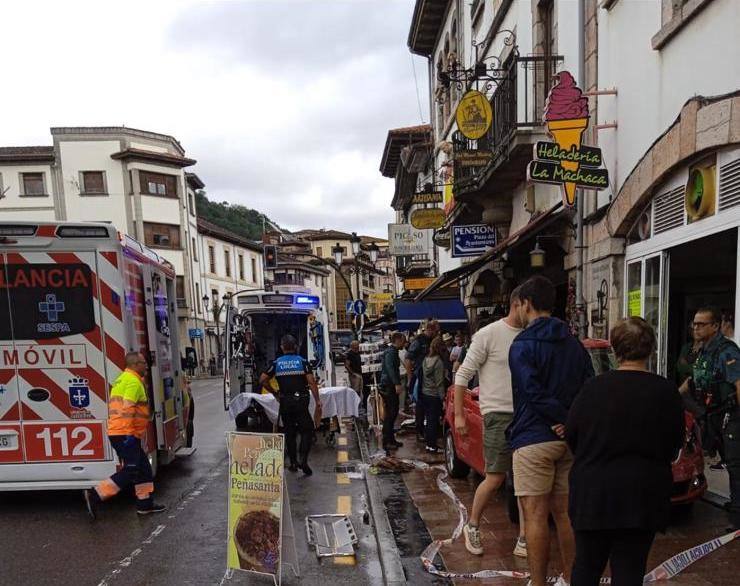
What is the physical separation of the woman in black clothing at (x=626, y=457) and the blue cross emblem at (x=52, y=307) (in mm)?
5290

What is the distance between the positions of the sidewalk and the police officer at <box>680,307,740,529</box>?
35 centimetres

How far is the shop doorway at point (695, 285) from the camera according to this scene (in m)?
7.75

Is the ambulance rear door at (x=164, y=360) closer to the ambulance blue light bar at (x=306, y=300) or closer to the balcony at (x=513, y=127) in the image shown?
the ambulance blue light bar at (x=306, y=300)

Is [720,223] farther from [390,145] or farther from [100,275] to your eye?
[390,145]

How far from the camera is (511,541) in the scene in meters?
4.41

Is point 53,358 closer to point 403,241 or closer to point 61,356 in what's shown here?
point 61,356

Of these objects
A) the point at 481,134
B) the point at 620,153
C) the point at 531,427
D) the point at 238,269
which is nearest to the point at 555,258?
the point at 481,134

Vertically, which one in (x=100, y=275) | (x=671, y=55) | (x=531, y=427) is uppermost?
(x=671, y=55)

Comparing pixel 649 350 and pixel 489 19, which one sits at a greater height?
pixel 489 19

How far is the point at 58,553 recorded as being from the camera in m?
4.63

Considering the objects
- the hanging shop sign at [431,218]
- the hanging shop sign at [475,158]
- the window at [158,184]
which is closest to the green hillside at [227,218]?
the window at [158,184]

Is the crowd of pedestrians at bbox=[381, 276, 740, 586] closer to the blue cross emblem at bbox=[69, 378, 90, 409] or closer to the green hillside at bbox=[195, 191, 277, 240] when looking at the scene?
the blue cross emblem at bbox=[69, 378, 90, 409]

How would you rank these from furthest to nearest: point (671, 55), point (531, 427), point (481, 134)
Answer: point (481, 134)
point (671, 55)
point (531, 427)

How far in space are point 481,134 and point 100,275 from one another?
7430 millimetres
